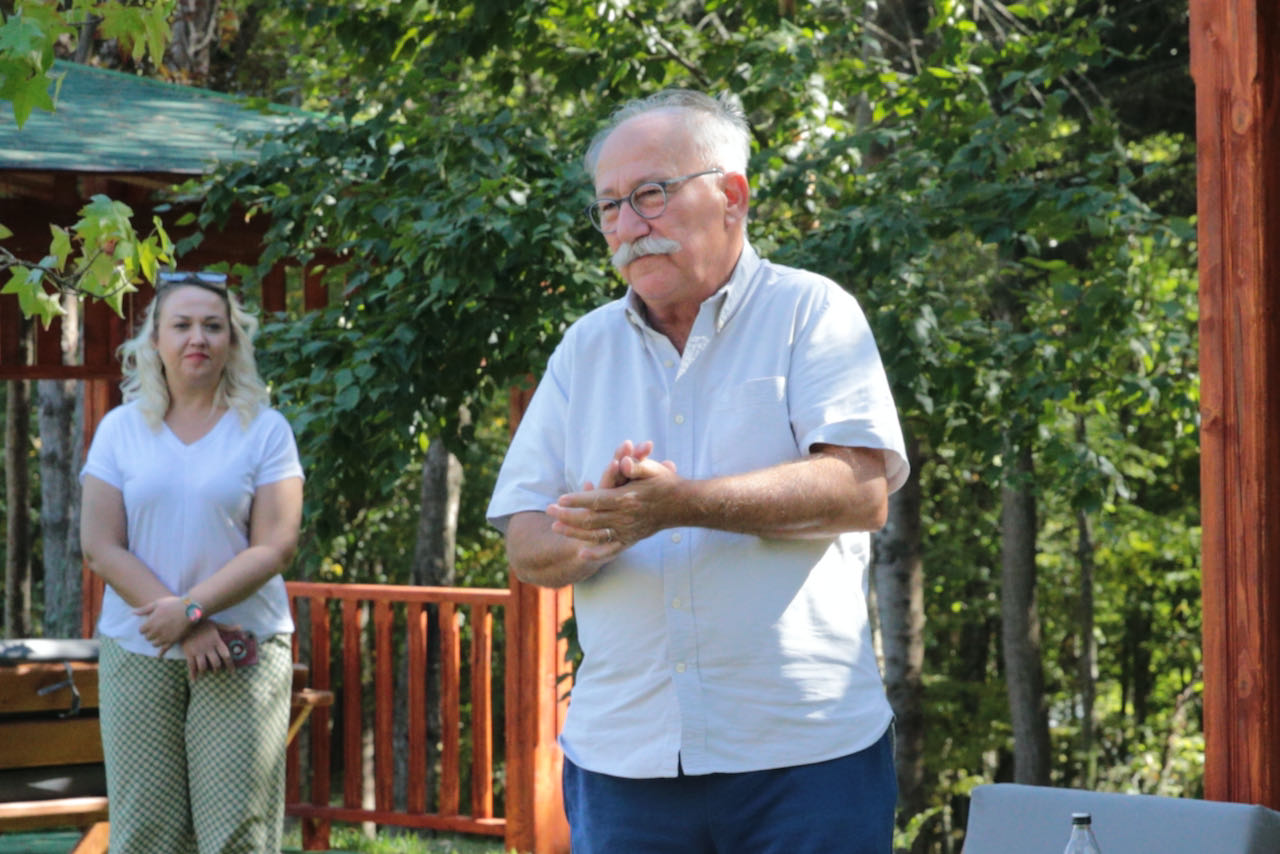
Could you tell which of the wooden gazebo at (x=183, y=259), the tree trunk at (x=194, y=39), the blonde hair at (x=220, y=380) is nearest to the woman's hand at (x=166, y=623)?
the blonde hair at (x=220, y=380)

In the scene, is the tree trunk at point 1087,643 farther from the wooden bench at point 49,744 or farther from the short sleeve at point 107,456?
the short sleeve at point 107,456

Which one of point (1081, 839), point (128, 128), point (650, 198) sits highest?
point (128, 128)

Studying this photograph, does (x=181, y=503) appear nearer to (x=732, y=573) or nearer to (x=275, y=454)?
(x=275, y=454)

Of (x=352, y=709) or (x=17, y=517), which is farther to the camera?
(x=17, y=517)

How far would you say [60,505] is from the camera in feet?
45.9

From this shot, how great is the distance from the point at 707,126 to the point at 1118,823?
1.39m

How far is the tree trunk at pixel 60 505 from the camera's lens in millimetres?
13414

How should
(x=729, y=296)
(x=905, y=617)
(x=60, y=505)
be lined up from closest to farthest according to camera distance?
(x=729, y=296) → (x=905, y=617) → (x=60, y=505)

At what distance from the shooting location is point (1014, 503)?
13586 mm

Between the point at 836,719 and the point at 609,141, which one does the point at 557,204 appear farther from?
the point at 836,719

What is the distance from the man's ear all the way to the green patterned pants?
6.62ft

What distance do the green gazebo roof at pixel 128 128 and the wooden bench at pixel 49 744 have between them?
2060mm

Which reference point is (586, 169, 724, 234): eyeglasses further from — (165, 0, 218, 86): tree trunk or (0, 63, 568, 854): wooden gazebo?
(165, 0, 218, 86): tree trunk

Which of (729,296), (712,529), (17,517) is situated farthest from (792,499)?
(17,517)
